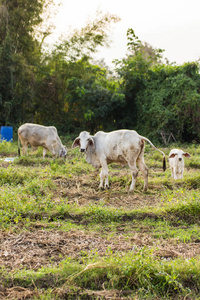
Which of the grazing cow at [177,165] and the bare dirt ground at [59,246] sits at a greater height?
the grazing cow at [177,165]

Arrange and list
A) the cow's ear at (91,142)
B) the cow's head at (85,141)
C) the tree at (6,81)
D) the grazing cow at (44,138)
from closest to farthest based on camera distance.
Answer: the cow's head at (85,141)
the cow's ear at (91,142)
the grazing cow at (44,138)
the tree at (6,81)

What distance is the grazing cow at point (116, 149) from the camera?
6.05 meters

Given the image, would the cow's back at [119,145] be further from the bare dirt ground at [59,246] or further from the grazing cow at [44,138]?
the grazing cow at [44,138]

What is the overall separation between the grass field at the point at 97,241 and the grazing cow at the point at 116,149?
14.8 inches

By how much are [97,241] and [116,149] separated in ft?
9.09

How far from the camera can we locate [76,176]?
703 centimetres

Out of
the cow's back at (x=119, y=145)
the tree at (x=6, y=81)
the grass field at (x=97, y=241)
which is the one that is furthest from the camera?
the tree at (x=6, y=81)

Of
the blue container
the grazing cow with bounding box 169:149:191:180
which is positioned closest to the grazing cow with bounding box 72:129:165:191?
the grazing cow with bounding box 169:149:191:180

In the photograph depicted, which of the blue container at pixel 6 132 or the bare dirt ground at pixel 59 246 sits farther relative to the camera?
the blue container at pixel 6 132

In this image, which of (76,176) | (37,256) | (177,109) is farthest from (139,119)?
(37,256)

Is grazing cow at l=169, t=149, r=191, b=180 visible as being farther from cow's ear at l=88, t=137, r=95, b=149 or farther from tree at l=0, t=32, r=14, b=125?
tree at l=0, t=32, r=14, b=125

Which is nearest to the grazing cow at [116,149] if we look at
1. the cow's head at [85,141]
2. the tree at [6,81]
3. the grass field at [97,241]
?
the cow's head at [85,141]

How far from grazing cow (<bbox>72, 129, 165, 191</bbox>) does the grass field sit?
1.24 feet

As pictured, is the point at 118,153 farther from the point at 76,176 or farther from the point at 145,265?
the point at 145,265
